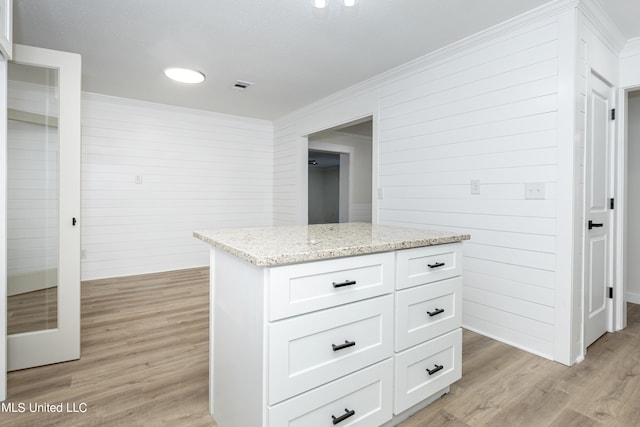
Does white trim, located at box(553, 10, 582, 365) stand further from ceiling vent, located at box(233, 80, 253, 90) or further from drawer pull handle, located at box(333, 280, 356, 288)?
ceiling vent, located at box(233, 80, 253, 90)

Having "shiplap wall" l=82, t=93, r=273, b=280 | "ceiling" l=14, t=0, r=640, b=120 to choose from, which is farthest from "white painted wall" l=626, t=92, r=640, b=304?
"shiplap wall" l=82, t=93, r=273, b=280

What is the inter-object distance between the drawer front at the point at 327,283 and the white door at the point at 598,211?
1.87 metres

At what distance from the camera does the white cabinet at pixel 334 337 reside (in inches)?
46.1

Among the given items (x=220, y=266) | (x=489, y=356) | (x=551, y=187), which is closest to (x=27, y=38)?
(x=220, y=266)

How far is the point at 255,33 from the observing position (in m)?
2.66

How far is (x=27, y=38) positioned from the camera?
275cm

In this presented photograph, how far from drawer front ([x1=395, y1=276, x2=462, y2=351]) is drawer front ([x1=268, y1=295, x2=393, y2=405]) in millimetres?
75

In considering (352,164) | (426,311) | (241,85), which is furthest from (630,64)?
(352,164)

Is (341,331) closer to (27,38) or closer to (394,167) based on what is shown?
(394,167)

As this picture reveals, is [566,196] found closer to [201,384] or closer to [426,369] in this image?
[426,369]

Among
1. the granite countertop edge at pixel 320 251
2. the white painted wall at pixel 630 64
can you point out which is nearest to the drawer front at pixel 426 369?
the granite countertop edge at pixel 320 251

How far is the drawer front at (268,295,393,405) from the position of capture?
1.16 m

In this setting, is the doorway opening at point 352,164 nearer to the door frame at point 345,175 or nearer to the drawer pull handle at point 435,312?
the door frame at point 345,175

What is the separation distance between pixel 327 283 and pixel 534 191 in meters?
1.85
